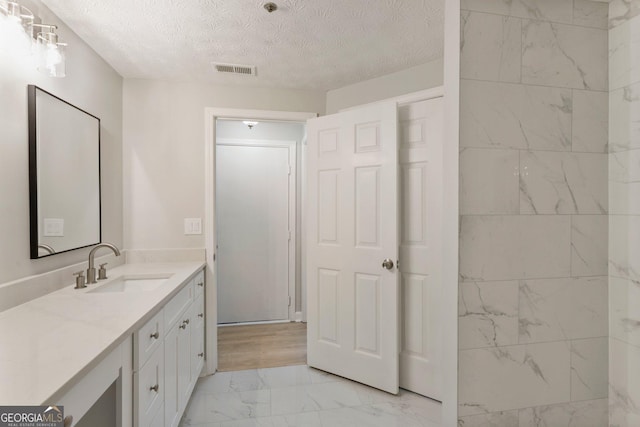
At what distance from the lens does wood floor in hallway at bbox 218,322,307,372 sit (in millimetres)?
2848

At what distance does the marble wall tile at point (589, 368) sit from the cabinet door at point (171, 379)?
1.82 m

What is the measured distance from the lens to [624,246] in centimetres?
134

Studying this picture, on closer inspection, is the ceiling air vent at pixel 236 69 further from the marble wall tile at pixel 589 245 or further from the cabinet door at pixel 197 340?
the marble wall tile at pixel 589 245

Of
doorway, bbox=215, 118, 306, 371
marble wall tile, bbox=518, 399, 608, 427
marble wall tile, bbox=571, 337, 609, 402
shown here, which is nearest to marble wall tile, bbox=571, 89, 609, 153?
marble wall tile, bbox=571, 337, 609, 402

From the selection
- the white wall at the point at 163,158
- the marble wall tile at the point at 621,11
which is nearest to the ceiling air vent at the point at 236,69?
the white wall at the point at 163,158

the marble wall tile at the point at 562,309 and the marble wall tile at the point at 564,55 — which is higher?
the marble wall tile at the point at 564,55

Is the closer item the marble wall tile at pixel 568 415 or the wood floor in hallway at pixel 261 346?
the marble wall tile at pixel 568 415

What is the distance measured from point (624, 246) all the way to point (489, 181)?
62 cm

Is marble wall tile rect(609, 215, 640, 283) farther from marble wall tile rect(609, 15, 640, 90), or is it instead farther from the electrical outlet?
the electrical outlet

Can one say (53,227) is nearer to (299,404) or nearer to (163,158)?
(163,158)

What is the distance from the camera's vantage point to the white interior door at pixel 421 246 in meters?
2.21

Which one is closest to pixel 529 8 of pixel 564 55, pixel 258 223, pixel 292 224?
pixel 564 55

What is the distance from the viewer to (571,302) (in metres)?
1.37

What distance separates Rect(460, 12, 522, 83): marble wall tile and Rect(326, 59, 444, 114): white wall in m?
1.03
